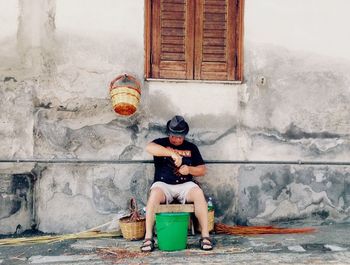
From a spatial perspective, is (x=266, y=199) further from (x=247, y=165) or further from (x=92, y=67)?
(x=92, y=67)

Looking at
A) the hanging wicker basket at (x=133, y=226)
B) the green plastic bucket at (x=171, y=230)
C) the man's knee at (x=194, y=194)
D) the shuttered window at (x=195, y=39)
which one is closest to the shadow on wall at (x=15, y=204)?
the hanging wicker basket at (x=133, y=226)

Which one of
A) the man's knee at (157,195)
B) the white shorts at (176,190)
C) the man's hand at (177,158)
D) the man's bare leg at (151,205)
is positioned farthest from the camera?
the white shorts at (176,190)

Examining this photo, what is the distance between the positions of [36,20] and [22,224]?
287 cm

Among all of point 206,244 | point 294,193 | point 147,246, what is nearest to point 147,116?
point 147,246

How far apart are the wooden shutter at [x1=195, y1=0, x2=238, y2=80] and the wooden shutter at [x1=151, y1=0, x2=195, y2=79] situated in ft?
0.40

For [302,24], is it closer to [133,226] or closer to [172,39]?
[172,39]

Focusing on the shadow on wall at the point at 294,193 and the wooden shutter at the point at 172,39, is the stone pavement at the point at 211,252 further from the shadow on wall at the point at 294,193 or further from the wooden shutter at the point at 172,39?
the wooden shutter at the point at 172,39

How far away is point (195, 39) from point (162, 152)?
6.11 feet

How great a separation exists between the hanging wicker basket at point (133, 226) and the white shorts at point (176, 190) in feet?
1.57

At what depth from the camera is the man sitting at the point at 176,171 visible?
5.41 m

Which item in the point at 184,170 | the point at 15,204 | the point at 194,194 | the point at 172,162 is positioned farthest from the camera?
the point at 15,204

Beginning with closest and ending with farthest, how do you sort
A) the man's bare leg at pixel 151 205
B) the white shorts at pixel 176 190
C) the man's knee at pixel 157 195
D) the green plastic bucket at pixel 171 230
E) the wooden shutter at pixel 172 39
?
1. the green plastic bucket at pixel 171 230
2. the man's bare leg at pixel 151 205
3. the man's knee at pixel 157 195
4. the white shorts at pixel 176 190
5. the wooden shutter at pixel 172 39

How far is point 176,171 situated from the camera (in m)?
5.80

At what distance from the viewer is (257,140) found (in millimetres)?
6395
